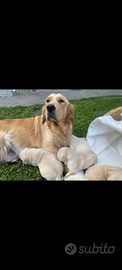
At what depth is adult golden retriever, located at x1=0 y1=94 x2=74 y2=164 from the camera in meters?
1.52

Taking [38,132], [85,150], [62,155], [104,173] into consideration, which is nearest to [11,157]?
[38,132]

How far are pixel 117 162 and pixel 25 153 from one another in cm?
91

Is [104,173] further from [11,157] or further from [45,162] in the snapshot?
[11,157]

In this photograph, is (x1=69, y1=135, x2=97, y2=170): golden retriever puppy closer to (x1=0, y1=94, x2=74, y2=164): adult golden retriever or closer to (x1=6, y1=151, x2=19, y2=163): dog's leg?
(x1=0, y1=94, x2=74, y2=164): adult golden retriever

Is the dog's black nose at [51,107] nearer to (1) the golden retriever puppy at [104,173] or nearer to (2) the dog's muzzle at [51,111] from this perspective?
(2) the dog's muzzle at [51,111]

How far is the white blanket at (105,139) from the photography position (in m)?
1.58

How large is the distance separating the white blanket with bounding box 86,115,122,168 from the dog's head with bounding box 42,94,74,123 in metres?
0.38

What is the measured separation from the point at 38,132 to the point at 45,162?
0.46 m

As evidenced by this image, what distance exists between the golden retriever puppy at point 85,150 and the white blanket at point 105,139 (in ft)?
0.37
